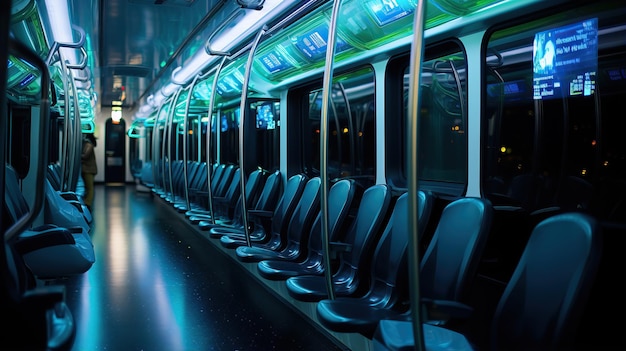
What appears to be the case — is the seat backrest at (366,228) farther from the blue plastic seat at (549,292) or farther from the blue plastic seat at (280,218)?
the blue plastic seat at (280,218)

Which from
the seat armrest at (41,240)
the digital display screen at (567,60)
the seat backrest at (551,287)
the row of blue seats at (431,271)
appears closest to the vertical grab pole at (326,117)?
the row of blue seats at (431,271)

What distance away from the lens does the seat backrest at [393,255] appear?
325 centimetres

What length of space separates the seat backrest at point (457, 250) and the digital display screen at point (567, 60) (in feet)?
3.35

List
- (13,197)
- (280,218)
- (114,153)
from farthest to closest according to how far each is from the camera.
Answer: (114,153) < (280,218) < (13,197)

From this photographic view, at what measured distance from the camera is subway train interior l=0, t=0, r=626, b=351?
226cm

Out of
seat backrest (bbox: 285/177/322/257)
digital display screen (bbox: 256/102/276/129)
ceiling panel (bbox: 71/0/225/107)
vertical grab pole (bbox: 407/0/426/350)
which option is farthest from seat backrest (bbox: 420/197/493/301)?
digital display screen (bbox: 256/102/276/129)

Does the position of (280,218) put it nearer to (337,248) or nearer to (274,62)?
(337,248)

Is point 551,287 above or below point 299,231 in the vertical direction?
above

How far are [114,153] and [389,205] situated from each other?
2200 cm

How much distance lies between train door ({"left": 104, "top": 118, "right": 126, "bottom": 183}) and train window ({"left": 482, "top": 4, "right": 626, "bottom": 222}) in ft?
72.0

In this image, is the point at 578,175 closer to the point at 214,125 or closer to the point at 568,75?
the point at 568,75

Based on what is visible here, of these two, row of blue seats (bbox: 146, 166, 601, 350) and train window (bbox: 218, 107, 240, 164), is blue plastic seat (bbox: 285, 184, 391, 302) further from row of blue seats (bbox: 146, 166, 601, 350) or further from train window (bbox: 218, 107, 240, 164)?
train window (bbox: 218, 107, 240, 164)

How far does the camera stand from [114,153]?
24391 millimetres

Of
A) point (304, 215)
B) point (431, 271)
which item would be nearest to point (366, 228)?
point (431, 271)
